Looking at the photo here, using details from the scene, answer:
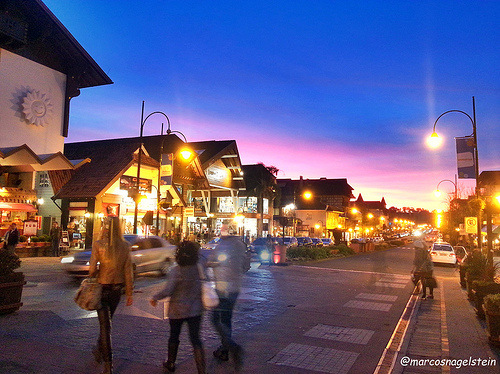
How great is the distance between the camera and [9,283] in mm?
8203

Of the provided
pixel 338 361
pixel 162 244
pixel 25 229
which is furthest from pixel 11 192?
pixel 338 361

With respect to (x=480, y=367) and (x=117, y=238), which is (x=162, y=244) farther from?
(x=480, y=367)

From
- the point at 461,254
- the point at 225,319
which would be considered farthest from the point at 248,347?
the point at 461,254

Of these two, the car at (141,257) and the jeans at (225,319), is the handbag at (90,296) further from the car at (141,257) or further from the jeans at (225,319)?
the car at (141,257)

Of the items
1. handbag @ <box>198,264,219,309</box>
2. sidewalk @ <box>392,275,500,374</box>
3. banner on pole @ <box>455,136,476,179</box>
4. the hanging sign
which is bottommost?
sidewalk @ <box>392,275,500,374</box>

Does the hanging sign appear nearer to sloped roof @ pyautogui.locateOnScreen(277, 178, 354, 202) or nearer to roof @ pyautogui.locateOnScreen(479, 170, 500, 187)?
roof @ pyautogui.locateOnScreen(479, 170, 500, 187)

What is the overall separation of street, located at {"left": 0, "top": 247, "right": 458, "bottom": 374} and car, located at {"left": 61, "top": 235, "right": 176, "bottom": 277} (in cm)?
49

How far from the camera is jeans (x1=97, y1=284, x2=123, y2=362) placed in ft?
17.5

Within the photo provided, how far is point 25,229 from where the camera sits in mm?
23219

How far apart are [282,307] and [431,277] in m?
5.58

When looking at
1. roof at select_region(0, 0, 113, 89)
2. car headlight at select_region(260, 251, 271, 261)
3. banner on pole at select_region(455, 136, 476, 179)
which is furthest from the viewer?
car headlight at select_region(260, 251, 271, 261)

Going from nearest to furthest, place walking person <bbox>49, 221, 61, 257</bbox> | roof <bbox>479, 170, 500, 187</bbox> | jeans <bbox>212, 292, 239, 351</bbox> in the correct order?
jeans <bbox>212, 292, 239, 351</bbox> → walking person <bbox>49, 221, 61, 257</bbox> → roof <bbox>479, 170, 500, 187</bbox>

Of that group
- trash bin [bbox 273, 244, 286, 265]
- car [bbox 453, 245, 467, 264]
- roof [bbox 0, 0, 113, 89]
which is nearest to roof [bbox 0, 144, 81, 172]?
roof [bbox 0, 0, 113, 89]

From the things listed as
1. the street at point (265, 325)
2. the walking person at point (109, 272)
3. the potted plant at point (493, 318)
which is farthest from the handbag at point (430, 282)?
the walking person at point (109, 272)
